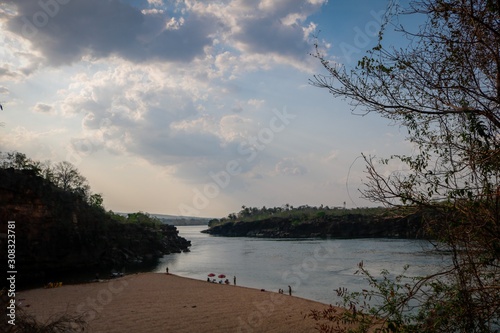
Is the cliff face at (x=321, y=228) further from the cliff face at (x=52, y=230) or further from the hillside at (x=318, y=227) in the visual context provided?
the cliff face at (x=52, y=230)

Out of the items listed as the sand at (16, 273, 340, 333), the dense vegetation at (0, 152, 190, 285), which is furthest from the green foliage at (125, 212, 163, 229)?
the sand at (16, 273, 340, 333)

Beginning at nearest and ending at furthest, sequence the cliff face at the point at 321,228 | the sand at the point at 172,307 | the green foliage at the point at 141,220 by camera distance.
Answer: the sand at the point at 172,307, the green foliage at the point at 141,220, the cliff face at the point at 321,228

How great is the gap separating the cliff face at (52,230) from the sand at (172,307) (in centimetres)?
1371

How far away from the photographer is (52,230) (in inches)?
1684

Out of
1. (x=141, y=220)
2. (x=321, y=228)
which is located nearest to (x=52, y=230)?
(x=141, y=220)

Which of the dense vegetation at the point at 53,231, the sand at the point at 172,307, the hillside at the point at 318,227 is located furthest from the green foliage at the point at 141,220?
the sand at the point at 172,307

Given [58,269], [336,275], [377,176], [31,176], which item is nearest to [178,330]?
[377,176]

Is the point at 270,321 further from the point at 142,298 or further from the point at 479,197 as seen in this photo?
the point at 479,197

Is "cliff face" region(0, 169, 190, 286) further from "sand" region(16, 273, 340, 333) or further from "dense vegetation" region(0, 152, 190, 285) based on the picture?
"sand" region(16, 273, 340, 333)

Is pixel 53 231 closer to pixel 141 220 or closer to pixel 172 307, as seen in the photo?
pixel 172 307

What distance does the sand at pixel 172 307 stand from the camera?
16.4m

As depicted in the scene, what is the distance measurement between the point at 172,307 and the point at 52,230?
29.1 metres

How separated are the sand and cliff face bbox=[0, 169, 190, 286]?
45.0 ft

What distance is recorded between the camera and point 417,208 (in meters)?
5.14
